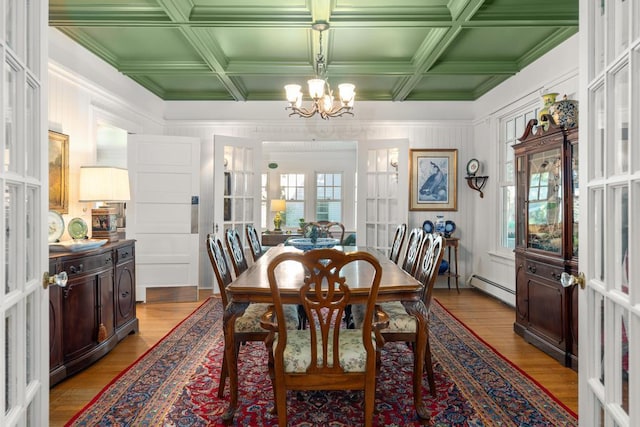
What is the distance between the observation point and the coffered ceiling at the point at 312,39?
3004 millimetres

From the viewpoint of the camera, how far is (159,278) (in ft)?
16.2

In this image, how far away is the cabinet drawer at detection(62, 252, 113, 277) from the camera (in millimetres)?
2746

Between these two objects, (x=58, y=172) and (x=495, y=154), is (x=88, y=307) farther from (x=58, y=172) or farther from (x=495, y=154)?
(x=495, y=154)

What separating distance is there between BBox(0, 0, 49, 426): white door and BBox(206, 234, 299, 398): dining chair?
103cm

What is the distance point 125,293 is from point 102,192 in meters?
0.91

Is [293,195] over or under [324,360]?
over

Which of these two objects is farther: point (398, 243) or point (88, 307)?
point (398, 243)

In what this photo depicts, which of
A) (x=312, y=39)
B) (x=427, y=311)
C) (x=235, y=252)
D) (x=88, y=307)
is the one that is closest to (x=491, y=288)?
(x=427, y=311)

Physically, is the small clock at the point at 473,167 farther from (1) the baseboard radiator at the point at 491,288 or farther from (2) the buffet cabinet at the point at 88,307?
(2) the buffet cabinet at the point at 88,307

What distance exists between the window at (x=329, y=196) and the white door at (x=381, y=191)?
3.74 metres

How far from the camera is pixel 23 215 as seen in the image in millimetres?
1204

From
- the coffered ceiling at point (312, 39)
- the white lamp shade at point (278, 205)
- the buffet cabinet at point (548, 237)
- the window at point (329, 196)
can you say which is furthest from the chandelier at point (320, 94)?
the window at point (329, 196)

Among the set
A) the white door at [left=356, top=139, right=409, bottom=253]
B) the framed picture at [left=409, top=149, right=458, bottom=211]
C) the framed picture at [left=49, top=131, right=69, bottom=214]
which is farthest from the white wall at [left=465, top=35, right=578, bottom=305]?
the framed picture at [left=49, top=131, right=69, bottom=214]

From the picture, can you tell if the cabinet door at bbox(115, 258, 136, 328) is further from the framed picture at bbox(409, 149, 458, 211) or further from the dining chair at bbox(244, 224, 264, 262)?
the framed picture at bbox(409, 149, 458, 211)
